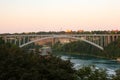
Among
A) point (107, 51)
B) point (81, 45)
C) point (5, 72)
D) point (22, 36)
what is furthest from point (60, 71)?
point (81, 45)

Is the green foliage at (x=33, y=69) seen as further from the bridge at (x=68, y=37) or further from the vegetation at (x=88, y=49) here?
the vegetation at (x=88, y=49)

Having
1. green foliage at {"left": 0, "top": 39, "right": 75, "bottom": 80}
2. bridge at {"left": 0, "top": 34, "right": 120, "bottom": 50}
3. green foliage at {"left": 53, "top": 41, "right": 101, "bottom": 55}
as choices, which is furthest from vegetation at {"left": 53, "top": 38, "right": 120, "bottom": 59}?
A: green foliage at {"left": 0, "top": 39, "right": 75, "bottom": 80}

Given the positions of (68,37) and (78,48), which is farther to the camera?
(78,48)

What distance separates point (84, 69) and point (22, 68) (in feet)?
7.96

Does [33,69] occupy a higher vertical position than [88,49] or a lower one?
higher

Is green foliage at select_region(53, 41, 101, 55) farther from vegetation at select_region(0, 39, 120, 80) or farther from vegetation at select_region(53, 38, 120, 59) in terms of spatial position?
vegetation at select_region(0, 39, 120, 80)

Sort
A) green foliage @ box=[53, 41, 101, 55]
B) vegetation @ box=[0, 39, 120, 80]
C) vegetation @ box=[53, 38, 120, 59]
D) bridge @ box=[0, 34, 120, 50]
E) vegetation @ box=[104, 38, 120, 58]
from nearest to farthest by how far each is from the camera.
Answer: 1. vegetation @ box=[0, 39, 120, 80]
2. bridge @ box=[0, 34, 120, 50]
3. vegetation @ box=[104, 38, 120, 58]
4. vegetation @ box=[53, 38, 120, 59]
5. green foliage @ box=[53, 41, 101, 55]

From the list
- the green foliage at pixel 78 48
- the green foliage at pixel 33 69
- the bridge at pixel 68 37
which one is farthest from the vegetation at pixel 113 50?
the green foliage at pixel 33 69

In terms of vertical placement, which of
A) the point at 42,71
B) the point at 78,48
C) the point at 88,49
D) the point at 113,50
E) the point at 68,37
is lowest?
the point at 78,48

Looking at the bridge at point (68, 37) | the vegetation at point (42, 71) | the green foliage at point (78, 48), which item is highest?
the vegetation at point (42, 71)

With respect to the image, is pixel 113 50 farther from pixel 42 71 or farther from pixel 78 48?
pixel 42 71

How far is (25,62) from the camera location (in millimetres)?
15430

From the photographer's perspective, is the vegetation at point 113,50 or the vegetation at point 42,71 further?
the vegetation at point 113,50

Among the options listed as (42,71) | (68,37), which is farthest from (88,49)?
(42,71)
